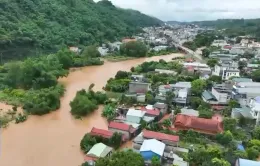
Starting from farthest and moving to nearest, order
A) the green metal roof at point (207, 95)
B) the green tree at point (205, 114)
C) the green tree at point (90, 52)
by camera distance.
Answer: the green tree at point (90, 52) < the green metal roof at point (207, 95) < the green tree at point (205, 114)

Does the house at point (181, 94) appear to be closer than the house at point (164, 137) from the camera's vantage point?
No

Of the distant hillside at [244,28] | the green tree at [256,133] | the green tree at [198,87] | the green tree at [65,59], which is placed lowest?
the green tree at [256,133]

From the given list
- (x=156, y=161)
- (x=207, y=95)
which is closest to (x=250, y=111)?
(x=207, y=95)

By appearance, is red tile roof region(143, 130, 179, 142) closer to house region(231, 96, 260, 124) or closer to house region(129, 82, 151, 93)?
house region(231, 96, 260, 124)

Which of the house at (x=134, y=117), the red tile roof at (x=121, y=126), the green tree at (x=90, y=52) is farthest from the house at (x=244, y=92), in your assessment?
the green tree at (x=90, y=52)

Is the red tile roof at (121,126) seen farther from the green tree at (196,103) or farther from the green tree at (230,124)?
the green tree at (196,103)

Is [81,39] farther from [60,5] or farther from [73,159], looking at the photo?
[73,159]

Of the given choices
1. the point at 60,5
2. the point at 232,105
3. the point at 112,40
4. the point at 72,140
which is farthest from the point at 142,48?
the point at 72,140
